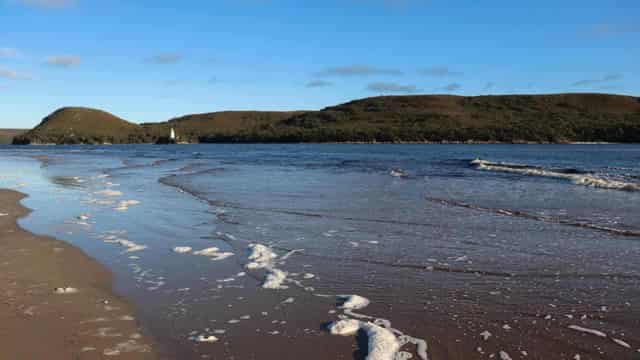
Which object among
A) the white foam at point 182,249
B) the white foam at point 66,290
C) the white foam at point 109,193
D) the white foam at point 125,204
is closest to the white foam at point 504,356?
the white foam at point 66,290

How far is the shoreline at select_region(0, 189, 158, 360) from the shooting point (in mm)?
5223

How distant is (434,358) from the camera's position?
5.07 m

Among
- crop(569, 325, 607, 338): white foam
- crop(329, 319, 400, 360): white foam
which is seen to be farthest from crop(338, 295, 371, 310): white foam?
crop(569, 325, 607, 338): white foam

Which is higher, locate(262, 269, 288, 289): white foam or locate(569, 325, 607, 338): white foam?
locate(262, 269, 288, 289): white foam

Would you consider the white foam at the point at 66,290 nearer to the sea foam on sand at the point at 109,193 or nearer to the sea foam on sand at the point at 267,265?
the sea foam on sand at the point at 267,265

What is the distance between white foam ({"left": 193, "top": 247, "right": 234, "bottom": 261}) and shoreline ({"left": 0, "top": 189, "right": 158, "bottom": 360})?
1637mm

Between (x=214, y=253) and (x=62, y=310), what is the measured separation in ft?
11.2

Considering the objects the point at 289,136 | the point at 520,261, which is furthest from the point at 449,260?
the point at 289,136

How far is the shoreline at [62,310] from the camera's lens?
17.1 ft

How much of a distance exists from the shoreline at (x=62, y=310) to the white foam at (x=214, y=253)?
5.37ft

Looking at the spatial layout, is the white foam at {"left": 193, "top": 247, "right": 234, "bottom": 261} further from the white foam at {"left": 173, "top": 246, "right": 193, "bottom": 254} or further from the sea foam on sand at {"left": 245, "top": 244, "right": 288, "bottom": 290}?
the sea foam on sand at {"left": 245, "top": 244, "right": 288, "bottom": 290}

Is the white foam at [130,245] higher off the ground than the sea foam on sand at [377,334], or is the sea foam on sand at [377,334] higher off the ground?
the white foam at [130,245]

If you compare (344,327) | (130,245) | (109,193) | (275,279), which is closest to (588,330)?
(344,327)

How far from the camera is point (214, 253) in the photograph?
9.62 m
